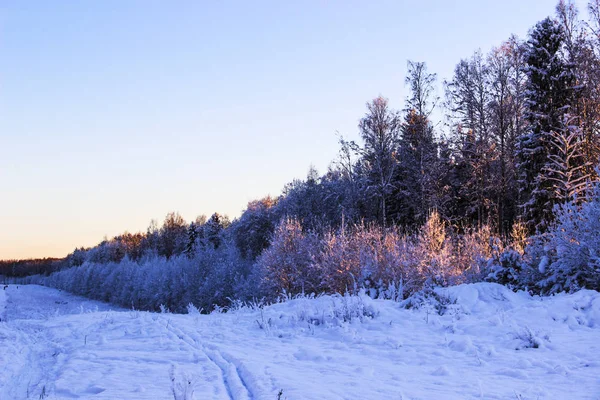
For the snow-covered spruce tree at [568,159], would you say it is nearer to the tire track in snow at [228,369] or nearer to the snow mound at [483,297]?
the snow mound at [483,297]

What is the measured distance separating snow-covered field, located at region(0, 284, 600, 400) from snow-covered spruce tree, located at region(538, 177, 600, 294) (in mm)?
868

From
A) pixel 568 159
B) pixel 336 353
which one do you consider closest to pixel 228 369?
pixel 336 353

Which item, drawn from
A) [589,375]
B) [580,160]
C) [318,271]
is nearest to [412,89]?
[580,160]

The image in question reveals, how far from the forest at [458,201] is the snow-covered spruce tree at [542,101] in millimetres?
61

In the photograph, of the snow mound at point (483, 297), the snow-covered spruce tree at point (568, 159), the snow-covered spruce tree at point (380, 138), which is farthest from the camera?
the snow-covered spruce tree at point (380, 138)

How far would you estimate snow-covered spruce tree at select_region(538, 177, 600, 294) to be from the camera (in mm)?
9333

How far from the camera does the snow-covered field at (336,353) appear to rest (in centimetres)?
476

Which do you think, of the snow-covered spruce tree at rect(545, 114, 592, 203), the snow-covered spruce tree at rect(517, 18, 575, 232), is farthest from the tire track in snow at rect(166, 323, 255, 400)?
the snow-covered spruce tree at rect(517, 18, 575, 232)

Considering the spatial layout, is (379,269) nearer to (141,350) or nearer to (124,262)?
(141,350)

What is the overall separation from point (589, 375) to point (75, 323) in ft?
34.2

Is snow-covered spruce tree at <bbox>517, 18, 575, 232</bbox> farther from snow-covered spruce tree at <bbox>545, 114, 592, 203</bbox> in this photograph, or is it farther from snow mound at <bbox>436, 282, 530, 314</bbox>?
snow mound at <bbox>436, 282, 530, 314</bbox>

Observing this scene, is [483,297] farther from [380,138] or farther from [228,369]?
[380,138]

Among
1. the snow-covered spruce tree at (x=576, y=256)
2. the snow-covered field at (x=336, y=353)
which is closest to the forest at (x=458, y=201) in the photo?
the snow-covered spruce tree at (x=576, y=256)

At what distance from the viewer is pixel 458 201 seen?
3422 centimetres
